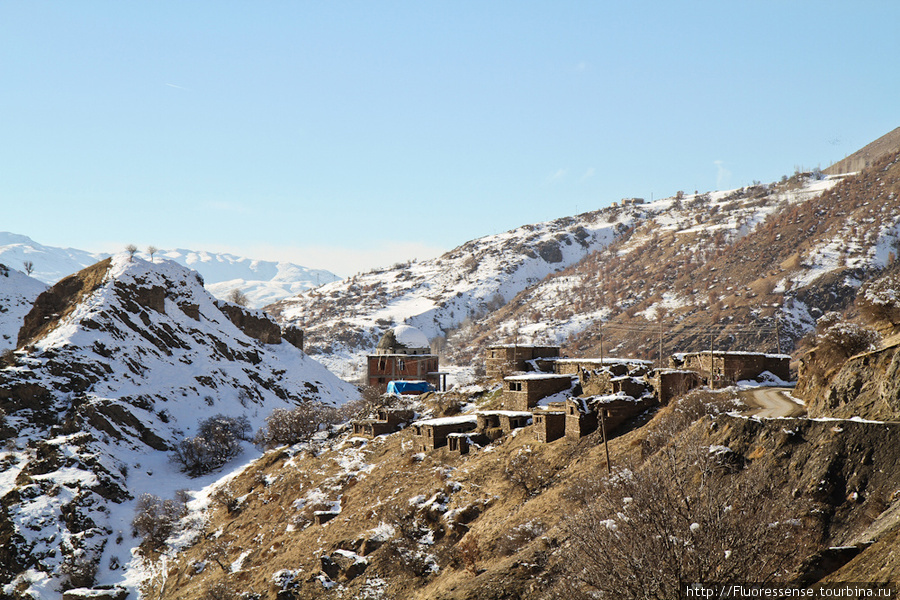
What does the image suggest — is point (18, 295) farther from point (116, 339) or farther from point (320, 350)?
point (320, 350)

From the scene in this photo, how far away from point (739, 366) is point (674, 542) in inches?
936

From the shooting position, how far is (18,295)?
7619 centimetres

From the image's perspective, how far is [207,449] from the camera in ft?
176

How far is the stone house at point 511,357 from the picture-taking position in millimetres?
48156

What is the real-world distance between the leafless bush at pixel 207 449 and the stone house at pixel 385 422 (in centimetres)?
1355

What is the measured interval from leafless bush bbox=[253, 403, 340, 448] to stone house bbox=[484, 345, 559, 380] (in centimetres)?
1505

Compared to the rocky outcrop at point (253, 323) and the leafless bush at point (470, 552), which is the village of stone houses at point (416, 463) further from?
the rocky outcrop at point (253, 323)

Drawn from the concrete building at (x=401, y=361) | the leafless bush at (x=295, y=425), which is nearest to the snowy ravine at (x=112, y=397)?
the leafless bush at (x=295, y=425)

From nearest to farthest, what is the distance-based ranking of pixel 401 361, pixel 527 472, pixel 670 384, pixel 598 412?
pixel 527 472 → pixel 598 412 → pixel 670 384 → pixel 401 361

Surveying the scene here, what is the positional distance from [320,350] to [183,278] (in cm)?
8738

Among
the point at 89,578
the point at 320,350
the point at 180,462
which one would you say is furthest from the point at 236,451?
the point at 320,350

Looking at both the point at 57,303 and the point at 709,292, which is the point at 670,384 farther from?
the point at 709,292

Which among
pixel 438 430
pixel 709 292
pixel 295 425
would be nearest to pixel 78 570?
pixel 295 425

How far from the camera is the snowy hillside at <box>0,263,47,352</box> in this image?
225 feet
